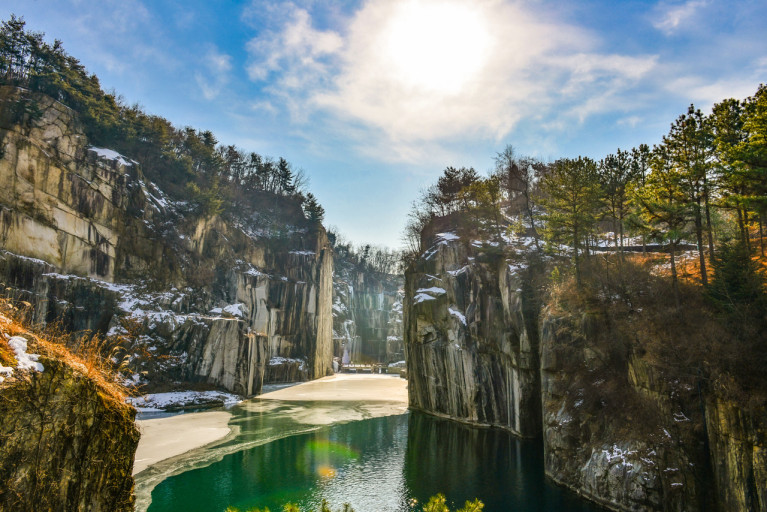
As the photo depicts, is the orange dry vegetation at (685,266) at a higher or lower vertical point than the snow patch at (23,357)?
higher

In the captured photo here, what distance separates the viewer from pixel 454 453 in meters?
23.0

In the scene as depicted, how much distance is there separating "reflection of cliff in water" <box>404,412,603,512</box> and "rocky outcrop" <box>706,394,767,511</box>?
4.65 meters

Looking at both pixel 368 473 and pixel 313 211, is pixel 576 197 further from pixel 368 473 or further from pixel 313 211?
pixel 313 211

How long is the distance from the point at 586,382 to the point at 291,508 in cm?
1804

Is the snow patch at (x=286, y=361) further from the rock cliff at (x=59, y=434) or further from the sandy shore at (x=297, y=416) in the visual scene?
the rock cliff at (x=59, y=434)

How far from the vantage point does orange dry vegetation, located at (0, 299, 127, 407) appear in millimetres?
4809

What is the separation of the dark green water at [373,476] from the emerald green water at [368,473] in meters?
0.04

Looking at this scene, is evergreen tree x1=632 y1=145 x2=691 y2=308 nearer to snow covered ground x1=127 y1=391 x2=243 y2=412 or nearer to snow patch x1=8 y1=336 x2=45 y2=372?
snow patch x1=8 y1=336 x2=45 y2=372

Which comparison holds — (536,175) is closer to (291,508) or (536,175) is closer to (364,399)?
(364,399)

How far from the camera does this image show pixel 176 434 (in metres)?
26.1

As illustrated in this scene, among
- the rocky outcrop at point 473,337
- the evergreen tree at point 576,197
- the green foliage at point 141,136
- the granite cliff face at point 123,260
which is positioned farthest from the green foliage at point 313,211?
the evergreen tree at point 576,197

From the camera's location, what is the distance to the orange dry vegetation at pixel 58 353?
189 inches

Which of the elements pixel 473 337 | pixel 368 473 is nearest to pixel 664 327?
pixel 368 473

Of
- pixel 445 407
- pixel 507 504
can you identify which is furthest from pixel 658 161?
pixel 445 407
